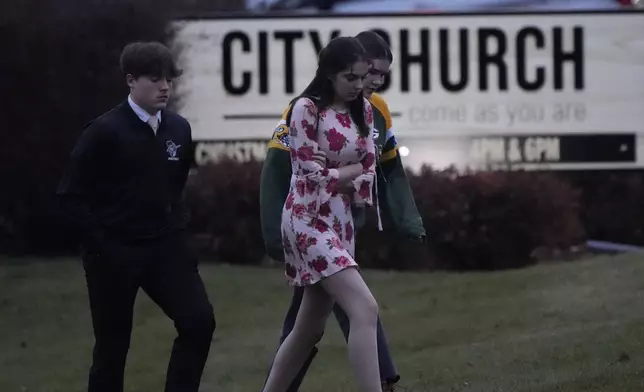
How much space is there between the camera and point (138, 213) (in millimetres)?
5316

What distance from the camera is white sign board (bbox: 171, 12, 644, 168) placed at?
1636 centimetres

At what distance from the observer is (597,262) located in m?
12.2

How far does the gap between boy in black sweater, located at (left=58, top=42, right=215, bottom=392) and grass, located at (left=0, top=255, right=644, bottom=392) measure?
2.09 metres

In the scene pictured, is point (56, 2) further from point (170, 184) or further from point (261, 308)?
point (170, 184)

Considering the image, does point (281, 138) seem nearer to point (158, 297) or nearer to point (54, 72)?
point (158, 297)

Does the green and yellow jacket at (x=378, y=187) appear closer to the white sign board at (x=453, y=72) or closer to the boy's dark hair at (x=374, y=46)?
the boy's dark hair at (x=374, y=46)

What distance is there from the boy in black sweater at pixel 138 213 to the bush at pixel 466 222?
844 centimetres

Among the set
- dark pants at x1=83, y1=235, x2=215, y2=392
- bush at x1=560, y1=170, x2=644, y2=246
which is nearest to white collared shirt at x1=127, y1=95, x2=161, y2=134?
dark pants at x1=83, y1=235, x2=215, y2=392

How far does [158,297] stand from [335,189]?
0.94m

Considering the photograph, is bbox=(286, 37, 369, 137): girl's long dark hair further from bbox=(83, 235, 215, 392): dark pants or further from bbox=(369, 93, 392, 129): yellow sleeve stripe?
bbox=(83, 235, 215, 392): dark pants

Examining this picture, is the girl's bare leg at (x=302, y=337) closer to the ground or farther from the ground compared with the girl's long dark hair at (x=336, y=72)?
closer to the ground

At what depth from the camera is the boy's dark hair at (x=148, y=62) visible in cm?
527

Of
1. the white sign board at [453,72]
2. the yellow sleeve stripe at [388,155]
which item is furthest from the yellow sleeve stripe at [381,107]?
the white sign board at [453,72]

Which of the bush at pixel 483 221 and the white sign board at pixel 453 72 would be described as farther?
the white sign board at pixel 453 72
